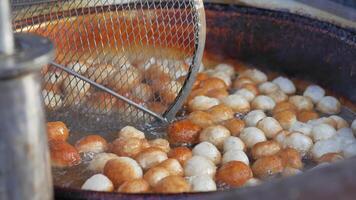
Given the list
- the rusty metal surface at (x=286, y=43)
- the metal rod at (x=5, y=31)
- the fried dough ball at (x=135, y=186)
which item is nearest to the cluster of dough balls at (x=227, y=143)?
the fried dough ball at (x=135, y=186)

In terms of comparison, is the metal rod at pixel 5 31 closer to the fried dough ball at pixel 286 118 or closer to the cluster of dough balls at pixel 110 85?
the cluster of dough balls at pixel 110 85

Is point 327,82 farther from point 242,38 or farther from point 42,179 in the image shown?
point 42,179

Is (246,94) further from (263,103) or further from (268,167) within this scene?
(268,167)

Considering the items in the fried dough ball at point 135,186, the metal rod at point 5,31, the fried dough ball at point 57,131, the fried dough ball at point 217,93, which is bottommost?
the fried dough ball at point 217,93

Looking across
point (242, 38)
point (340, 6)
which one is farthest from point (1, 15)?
point (340, 6)

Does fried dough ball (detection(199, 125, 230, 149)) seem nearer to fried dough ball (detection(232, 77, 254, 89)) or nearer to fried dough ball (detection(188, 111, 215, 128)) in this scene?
fried dough ball (detection(188, 111, 215, 128))

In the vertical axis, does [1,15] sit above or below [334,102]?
above

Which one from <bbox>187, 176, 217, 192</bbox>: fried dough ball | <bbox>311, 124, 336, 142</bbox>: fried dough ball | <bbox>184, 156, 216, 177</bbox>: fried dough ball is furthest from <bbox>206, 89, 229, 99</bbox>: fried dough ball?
<bbox>187, 176, 217, 192</bbox>: fried dough ball
